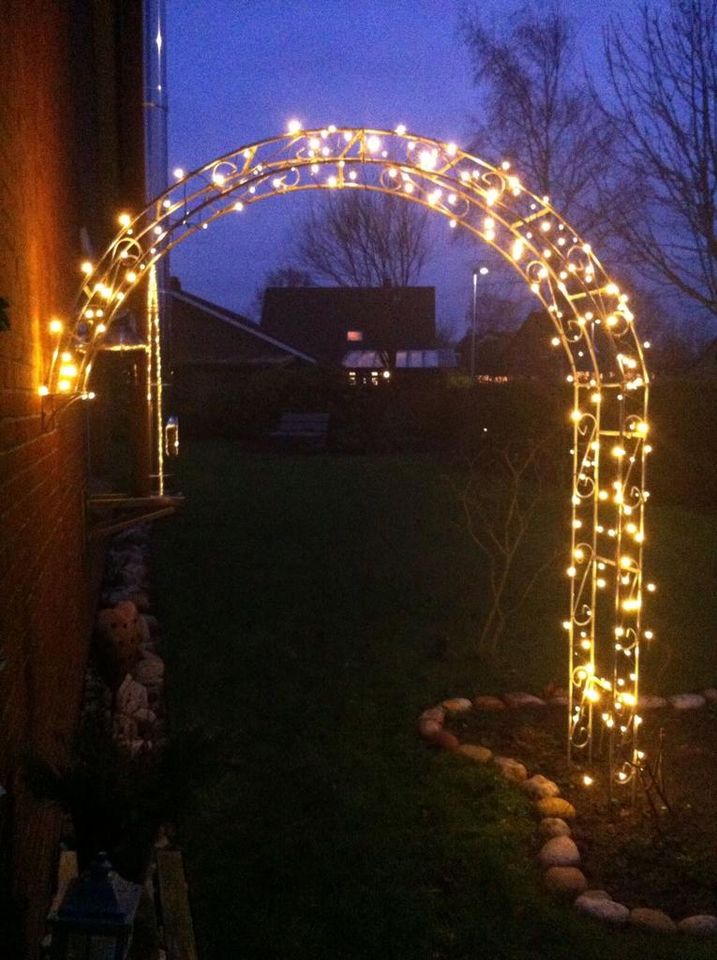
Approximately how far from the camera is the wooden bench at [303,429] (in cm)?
2453

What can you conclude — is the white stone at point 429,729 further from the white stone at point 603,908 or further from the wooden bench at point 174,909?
the wooden bench at point 174,909

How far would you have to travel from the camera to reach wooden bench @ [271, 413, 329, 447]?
→ 24.5 m

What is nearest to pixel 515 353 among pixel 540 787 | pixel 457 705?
pixel 457 705

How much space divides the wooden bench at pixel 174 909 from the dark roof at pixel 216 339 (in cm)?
2996

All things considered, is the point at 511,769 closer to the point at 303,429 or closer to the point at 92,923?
the point at 92,923

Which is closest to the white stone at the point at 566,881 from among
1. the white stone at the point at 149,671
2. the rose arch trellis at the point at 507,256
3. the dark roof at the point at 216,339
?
the rose arch trellis at the point at 507,256

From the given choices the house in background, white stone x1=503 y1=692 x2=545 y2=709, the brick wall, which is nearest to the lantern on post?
the brick wall

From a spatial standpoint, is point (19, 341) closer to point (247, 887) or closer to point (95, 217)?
point (247, 887)

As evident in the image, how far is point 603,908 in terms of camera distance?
3.99m

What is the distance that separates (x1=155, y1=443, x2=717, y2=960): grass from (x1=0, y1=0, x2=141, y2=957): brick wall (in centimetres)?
51

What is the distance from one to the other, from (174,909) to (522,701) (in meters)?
3.39

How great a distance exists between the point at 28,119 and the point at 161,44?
223 inches

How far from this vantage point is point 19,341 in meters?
2.95

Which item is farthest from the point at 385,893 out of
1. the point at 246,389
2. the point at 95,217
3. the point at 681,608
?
the point at 246,389
